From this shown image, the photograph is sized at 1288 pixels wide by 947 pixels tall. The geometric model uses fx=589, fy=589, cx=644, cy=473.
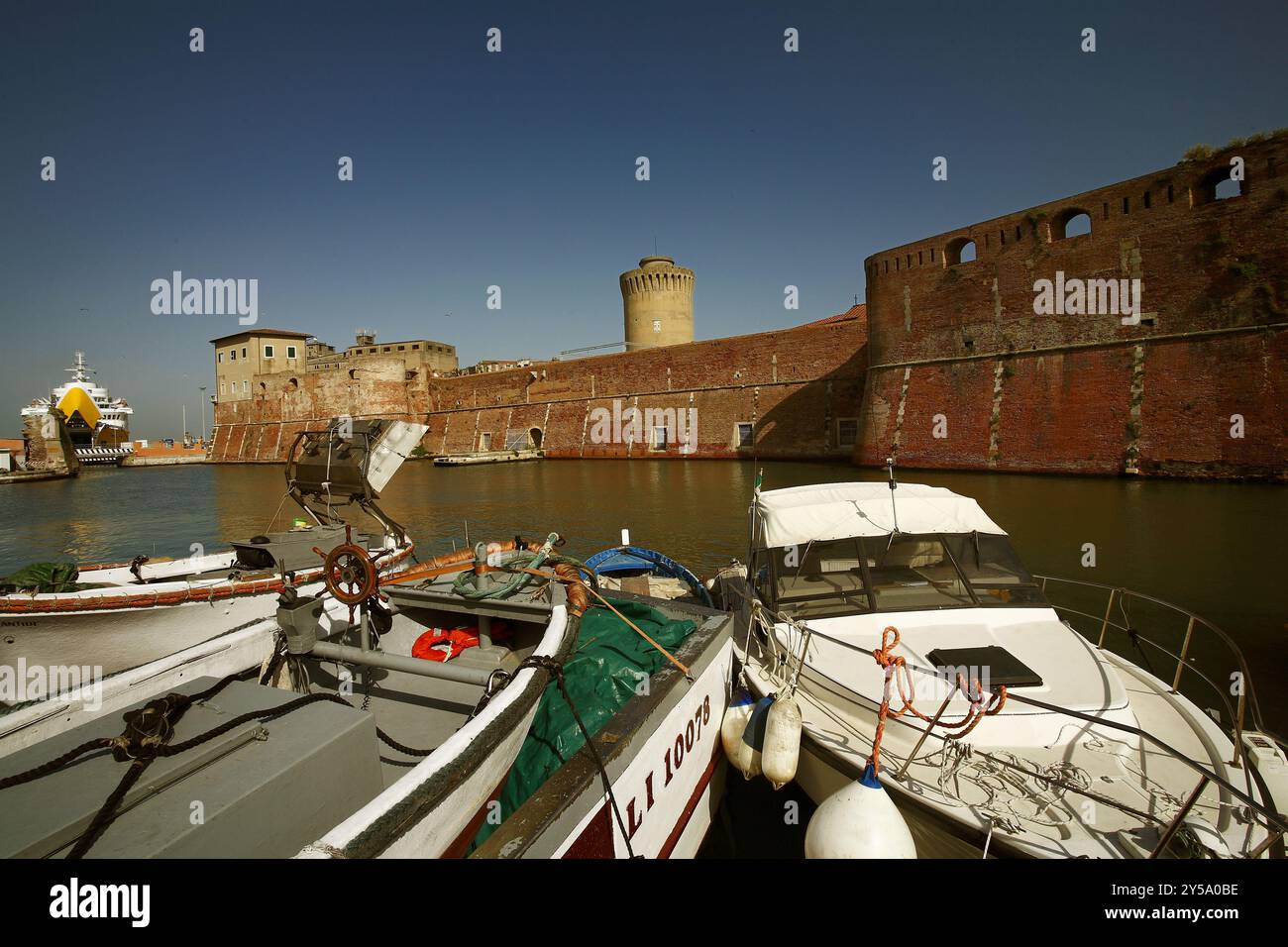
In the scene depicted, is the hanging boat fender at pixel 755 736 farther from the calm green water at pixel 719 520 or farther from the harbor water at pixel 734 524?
the calm green water at pixel 719 520

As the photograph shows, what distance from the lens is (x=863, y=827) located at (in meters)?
2.86

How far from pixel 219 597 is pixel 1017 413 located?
80.3ft

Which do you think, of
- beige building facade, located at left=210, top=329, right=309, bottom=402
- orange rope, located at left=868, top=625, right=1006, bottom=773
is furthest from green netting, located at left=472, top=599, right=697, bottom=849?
beige building facade, located at left=210, top=329, right=309, bottom=402

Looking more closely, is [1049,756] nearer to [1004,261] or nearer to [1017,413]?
[1017,413]

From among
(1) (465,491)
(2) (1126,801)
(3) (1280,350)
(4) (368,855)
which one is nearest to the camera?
(4) (368,855)

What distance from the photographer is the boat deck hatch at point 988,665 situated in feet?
11.7

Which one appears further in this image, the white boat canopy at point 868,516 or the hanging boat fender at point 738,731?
the white boat canopy at point 868,516

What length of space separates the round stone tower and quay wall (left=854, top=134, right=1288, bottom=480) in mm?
24641

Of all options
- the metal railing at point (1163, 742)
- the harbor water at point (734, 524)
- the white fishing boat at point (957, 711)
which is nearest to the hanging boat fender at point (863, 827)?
the white fishing boat at point (957, 711)

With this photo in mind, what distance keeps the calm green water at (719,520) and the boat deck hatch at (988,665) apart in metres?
3.72

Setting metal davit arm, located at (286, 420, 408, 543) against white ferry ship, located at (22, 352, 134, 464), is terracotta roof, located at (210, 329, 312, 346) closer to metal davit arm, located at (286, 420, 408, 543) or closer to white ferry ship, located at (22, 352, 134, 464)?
white ferry ship, located at (22, 352, 134, 464)

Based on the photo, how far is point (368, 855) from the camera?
1.88m

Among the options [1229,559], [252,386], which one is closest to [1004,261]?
[1229,559]
